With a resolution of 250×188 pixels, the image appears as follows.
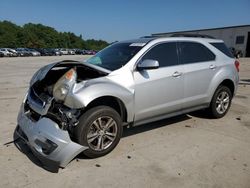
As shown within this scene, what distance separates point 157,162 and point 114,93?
3.83ft

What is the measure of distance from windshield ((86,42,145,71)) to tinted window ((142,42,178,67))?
0.22 m

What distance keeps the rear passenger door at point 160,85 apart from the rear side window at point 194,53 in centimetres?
20

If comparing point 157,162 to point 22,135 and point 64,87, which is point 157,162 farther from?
point 22,135

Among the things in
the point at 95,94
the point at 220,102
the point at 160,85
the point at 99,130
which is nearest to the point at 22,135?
the point at 99,130

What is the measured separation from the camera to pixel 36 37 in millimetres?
90625

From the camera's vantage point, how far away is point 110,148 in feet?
13.6

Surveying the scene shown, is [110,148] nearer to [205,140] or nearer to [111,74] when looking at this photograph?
[111,74]

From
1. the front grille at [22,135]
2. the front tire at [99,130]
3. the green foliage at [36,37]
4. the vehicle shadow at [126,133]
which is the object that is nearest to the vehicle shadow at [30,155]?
the vehicle shadow at [126,133]

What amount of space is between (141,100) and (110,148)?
0.91m

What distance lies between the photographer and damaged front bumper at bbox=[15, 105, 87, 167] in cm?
351

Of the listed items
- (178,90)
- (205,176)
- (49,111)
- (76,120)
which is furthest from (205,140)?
(49,111)

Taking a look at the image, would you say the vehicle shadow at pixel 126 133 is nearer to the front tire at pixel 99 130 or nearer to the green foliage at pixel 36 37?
the front tire at pixel 99 130

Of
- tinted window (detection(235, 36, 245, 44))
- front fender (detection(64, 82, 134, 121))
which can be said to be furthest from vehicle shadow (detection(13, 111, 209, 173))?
tinted window (detection(235, 36, 245, 44))

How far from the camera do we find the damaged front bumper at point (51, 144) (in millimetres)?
3514
